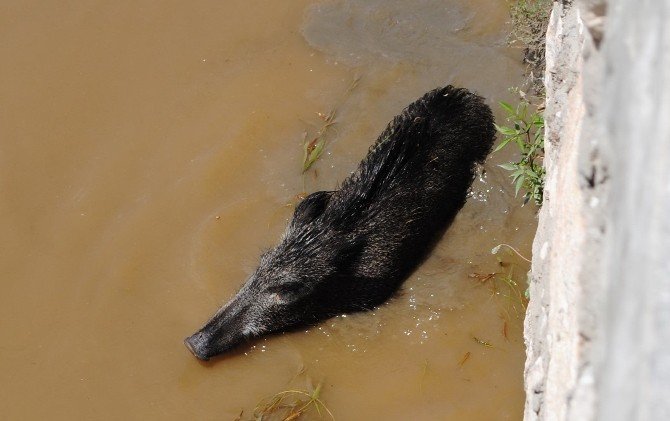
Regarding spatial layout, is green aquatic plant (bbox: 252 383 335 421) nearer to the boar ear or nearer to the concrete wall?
the boar ear

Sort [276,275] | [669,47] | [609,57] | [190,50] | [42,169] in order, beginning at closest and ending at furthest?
[669,47], [609,57], [276,275], [42,169], [190,50]

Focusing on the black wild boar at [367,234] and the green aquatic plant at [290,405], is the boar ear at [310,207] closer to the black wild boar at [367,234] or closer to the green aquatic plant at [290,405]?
the black wild boar at [367,234]

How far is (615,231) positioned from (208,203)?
3.90 metres

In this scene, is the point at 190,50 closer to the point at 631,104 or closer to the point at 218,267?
the point at 218,267

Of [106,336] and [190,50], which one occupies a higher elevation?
[190,50]

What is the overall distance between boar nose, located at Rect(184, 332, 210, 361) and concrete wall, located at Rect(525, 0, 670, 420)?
2503 mm

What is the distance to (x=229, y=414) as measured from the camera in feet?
17.1

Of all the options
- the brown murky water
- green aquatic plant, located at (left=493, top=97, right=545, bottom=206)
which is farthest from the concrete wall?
the brown murky water

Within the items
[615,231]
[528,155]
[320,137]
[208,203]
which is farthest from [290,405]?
[615,231]

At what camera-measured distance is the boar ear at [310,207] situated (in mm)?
5668

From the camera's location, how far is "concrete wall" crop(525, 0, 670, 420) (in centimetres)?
218

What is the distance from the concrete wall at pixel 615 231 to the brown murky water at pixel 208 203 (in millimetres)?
1690

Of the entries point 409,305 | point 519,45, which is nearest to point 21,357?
point 409,305

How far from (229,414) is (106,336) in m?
1.12
